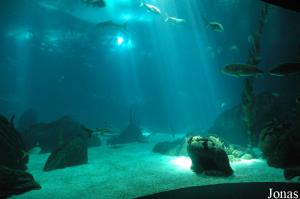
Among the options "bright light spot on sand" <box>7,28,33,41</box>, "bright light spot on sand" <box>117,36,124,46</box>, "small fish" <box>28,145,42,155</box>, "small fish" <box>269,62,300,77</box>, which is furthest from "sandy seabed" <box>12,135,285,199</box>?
"bright light spot on sand" <box>117,36,124,46</box>

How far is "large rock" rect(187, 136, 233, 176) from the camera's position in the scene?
7297 millimetres

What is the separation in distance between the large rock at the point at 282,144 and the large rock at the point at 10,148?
28.1 feet

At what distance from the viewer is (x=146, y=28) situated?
25.6 m

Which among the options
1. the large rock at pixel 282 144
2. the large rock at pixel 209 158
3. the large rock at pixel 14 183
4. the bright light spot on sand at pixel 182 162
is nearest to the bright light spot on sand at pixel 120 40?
the bright light spot on sand at pixel 182 162

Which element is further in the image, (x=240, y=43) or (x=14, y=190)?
(x=240, y=43)

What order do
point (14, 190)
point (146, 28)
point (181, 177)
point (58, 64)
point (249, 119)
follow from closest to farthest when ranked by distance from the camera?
point (14, 190), point (181, 177), point (249, 119), point (146, 28), point (58, 64)

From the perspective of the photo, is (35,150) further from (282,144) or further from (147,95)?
(147,95)

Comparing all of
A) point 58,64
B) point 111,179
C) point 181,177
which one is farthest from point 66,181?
point 58,64

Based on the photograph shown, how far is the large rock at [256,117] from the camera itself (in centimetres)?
1345

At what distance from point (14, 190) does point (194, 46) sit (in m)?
25.3

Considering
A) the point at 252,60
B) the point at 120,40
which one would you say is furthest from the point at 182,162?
the point at 120,40

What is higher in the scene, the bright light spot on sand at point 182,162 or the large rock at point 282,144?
the large rock at point 282,144

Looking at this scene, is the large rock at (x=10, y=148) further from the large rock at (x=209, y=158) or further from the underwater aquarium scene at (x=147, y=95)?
the large rock at (x=209, y=158)

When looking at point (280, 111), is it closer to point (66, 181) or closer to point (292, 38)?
point (292, 38)
